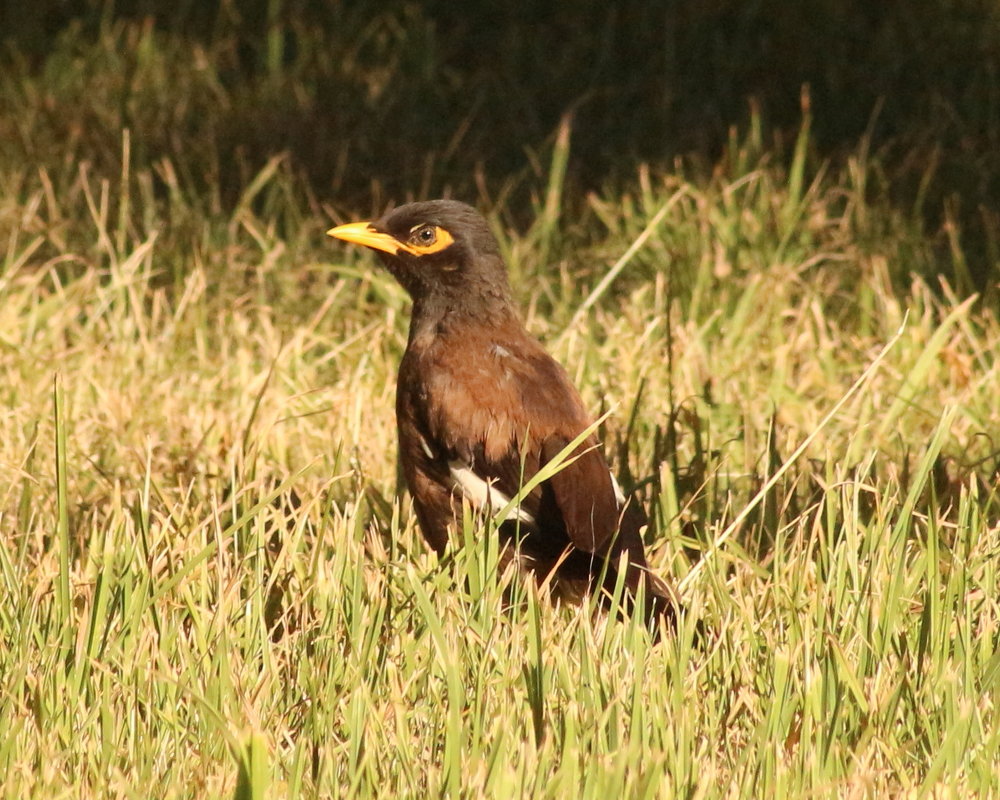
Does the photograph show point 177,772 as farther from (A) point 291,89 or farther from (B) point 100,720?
(A) point 291,89

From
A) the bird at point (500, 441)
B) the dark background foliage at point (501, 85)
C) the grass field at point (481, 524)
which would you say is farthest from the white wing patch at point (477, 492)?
the dark background foliage at point (501, 85)

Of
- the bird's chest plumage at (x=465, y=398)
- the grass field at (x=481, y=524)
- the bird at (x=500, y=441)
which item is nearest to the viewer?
the grass field at (x=481, y=524)

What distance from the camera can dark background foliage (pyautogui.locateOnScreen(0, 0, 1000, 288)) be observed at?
694 cm

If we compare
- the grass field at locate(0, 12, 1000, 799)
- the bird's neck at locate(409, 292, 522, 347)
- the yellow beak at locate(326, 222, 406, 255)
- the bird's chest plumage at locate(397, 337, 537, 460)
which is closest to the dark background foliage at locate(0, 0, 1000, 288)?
the grass field at locate(0, 12, 1000, 799)

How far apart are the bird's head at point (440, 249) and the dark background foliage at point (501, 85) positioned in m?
2.32

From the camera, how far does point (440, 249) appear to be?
4.12 meters

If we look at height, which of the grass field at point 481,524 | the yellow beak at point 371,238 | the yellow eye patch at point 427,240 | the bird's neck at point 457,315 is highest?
the yellow eye patch at point 427,240

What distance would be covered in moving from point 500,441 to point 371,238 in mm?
699

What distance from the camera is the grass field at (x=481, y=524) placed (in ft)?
8.95

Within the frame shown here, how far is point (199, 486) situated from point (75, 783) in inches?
63.7

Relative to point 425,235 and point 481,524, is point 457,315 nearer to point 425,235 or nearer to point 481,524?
point 425,235

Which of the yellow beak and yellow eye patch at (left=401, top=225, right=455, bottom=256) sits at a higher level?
yellow eye patch at (left=401, top=225, right=455, bottom=256)

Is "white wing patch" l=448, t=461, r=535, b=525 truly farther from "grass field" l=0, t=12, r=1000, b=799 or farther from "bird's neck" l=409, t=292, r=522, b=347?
"bird's neck" l=409, t=292, r=522, b=347

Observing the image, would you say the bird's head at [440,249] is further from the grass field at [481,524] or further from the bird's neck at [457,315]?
the grass field at [481,524]
